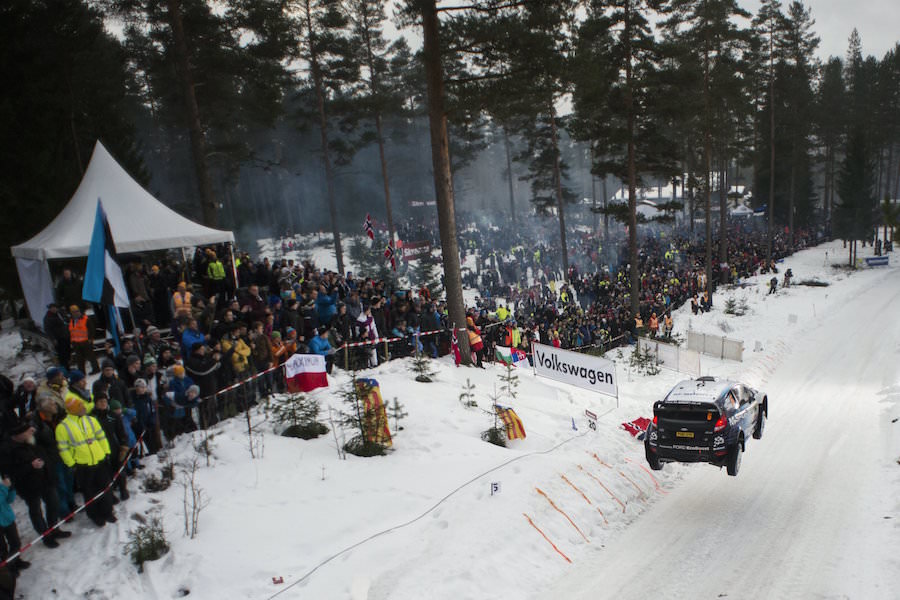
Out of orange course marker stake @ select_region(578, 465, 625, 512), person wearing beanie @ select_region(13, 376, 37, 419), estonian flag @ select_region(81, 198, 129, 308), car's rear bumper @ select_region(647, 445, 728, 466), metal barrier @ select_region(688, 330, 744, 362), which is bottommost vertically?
metal barrier @ select_region(688, 330, 744, 362)

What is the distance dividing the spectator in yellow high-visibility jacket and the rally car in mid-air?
28.7ft

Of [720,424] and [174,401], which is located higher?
[174,401]

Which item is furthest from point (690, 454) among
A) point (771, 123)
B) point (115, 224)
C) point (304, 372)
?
point (771, 123)

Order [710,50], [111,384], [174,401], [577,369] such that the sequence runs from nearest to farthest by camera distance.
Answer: [111,384] < [174,401] < [577,369] < [710,50]

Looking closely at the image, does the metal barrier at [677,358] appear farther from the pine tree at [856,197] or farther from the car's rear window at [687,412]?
the pine tree at [856,197]

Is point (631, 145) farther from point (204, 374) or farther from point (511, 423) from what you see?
point (204, 374)

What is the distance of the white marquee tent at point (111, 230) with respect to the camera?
41.8 ft

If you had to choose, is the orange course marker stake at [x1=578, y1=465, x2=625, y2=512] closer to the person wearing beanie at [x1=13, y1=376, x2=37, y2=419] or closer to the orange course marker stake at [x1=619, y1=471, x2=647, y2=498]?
the orange course marker stake at [x1=619, y1=471, x2=647, y2=498]

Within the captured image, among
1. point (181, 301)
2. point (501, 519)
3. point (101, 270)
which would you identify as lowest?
point (501, 519)

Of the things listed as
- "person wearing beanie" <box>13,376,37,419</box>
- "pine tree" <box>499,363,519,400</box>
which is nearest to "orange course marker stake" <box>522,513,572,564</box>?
"pine tree" <box>499,363,519,400</box>

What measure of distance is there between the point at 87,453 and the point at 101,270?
3741 mm

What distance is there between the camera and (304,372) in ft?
36.4

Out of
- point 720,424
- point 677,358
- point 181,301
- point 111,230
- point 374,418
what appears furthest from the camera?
point 677,358

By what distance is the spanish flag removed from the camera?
1159 centimetres
